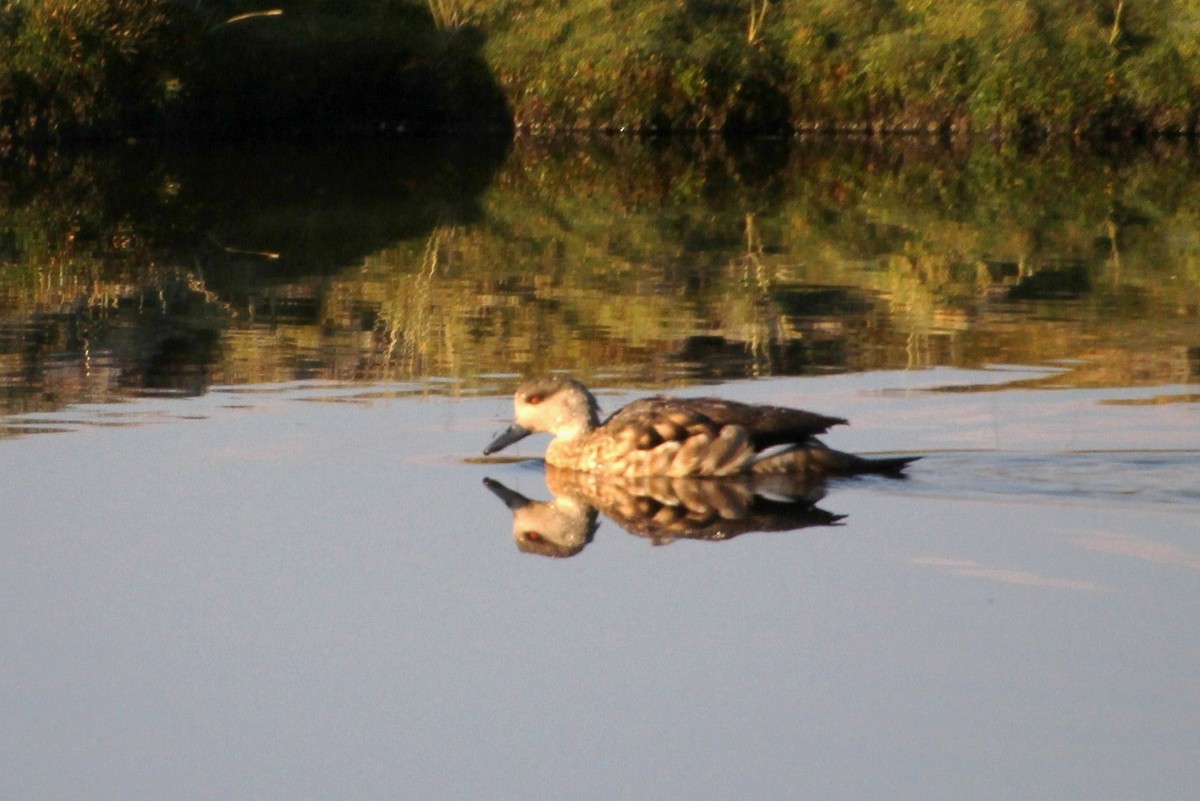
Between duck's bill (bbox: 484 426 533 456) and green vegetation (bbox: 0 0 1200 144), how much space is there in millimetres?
25066

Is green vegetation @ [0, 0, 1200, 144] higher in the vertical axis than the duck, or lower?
higher

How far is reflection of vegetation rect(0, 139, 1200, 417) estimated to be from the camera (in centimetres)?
1459

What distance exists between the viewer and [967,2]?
39.5 meters

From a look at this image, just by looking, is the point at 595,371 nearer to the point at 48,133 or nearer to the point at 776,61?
the point at 48,133

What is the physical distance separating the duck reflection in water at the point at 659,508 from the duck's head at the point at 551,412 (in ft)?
0.75

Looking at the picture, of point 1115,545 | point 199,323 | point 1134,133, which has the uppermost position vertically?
point 1134,133

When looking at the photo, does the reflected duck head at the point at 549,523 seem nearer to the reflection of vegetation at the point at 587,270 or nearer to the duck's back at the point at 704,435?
the duck's back at the point at 704,435

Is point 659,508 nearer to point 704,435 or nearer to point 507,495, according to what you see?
point 704,435

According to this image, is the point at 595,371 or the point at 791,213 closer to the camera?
the point at 595,371

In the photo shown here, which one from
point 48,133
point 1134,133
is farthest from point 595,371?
point 1134,133

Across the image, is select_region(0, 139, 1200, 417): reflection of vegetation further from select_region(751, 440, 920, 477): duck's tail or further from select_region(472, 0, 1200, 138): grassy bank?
select_region(472, 0, 1200, 138): grassy bank

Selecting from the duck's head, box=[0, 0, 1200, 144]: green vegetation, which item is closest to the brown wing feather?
the duck's head

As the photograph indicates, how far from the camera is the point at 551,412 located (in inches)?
451

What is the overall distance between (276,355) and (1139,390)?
5.41 metres
